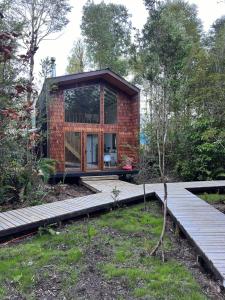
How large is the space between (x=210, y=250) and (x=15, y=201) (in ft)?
15.7

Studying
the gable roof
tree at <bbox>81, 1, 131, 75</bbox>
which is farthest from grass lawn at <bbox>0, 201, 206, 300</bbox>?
tree at <bbox>81, 1, 131, 75</bbox>

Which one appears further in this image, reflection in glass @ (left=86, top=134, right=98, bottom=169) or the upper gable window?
reflection in glass @ (left=86, top=134, right=98, bottom=169)

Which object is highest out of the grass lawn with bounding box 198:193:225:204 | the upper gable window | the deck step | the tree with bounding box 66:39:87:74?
the tree with bounding box 66:39:87:74

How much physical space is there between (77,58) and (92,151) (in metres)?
13.2

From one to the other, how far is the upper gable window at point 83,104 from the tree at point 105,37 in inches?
364

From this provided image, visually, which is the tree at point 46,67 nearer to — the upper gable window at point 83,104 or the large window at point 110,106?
the upper gable window at point 83,104

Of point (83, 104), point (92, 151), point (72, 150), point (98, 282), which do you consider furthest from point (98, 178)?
point (98, 282)

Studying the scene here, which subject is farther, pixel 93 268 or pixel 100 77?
pixel 100 77

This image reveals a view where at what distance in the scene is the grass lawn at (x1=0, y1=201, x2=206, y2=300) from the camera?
3.16m

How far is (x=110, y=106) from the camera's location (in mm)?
11086

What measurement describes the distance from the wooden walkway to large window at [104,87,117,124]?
3.85 meters

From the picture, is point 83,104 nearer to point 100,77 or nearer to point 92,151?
point 100,77

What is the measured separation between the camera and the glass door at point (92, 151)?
10589mm

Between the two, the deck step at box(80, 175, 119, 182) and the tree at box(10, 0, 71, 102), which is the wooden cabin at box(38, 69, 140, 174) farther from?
the tree at box(10, 0, 71, 102)
